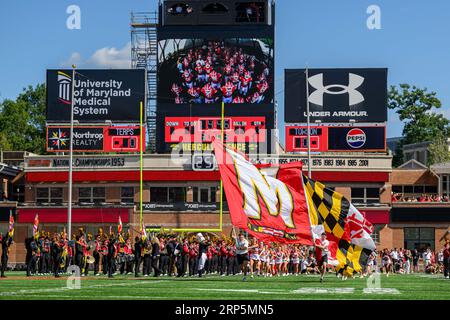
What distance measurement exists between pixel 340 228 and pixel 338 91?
1140 inches

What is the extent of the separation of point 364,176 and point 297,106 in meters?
6.48

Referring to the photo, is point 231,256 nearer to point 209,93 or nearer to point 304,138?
point 304,138

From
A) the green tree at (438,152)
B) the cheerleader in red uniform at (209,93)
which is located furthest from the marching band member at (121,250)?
Answer: the green tree at (438,152)

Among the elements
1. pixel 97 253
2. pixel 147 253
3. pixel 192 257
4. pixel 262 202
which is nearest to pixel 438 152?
pixel 192 257

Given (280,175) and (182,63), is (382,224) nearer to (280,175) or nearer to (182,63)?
(182,63)

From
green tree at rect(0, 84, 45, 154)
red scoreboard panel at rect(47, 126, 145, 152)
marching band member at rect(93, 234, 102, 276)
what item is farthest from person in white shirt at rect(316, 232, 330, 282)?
green tree at rect(0, 84, 45, 154)

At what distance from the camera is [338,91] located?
56.7 metres

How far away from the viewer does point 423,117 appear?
91.6 metres

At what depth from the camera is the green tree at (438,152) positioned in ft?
269

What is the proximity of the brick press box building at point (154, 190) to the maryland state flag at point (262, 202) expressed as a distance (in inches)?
1105

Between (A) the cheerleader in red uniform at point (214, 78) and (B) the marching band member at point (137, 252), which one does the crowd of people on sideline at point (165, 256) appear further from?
(A) the cheerleader in red uniform at point (214, 78)

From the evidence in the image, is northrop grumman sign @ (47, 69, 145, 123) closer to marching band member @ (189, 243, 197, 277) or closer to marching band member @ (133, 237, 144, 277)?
marching band member @ (189, 243, 197, 277)

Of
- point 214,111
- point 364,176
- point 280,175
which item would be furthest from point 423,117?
point 280,175

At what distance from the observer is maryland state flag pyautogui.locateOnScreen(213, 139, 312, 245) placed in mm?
28422
